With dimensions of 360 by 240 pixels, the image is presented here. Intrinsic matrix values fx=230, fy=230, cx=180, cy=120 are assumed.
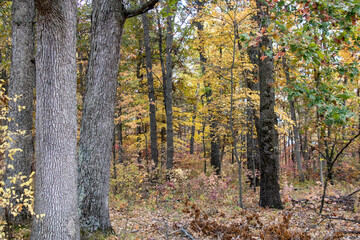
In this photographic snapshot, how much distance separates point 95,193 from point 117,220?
2.32m

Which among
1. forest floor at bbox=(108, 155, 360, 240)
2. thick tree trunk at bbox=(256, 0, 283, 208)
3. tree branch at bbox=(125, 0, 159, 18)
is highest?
tree branch at bbox=(125, 0, 159, 18)

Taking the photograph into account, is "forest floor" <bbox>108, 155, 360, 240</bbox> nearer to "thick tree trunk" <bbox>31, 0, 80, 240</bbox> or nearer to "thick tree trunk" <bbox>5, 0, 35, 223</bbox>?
"thick tree trunk" <bbox>31, 0, 80, 240</bbox>

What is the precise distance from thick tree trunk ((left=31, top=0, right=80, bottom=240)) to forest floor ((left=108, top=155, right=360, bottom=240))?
4.85 ft

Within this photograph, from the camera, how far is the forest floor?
4676 mm

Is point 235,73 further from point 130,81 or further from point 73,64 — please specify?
point 73,64

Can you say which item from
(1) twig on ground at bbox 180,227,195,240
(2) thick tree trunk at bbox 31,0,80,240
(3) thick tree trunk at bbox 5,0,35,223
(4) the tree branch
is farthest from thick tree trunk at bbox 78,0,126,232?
(3) thick tree trunk at bbox 5,0,35,223

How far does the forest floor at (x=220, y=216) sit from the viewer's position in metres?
4.68

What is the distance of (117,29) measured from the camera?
441 cm

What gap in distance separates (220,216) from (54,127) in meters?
4.88

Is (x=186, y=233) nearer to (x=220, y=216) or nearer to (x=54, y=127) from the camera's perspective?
(x=220, y=216)

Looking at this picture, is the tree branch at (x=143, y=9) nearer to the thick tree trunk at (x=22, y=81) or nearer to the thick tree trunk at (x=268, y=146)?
the thick tree trunk at (x=22, y=81)

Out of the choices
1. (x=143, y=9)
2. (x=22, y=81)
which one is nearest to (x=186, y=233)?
(x=143, y=9)

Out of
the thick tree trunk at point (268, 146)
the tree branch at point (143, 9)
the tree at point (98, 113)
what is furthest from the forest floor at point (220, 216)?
the tree branch at point (143, 9)

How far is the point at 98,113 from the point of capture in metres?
4.41
